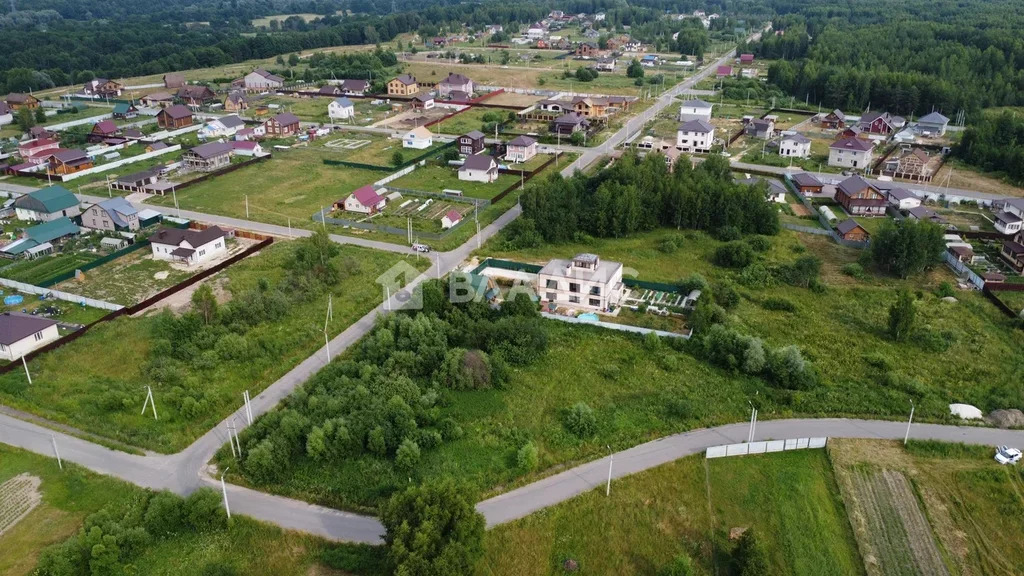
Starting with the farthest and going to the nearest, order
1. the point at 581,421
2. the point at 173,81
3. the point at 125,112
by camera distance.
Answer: the point at 173,81
the point at 125,112
the point at 581,421

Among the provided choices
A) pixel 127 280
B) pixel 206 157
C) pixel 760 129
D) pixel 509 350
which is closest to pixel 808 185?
pixel 760 129

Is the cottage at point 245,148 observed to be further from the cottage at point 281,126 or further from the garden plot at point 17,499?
→ the garden plot at point 17,499

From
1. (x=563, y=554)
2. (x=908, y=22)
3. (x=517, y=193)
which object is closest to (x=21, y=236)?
(x=517, y=193)

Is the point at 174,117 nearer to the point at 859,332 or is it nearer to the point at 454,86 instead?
the point at 454,86

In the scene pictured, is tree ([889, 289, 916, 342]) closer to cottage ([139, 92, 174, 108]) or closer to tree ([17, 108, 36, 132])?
cottage ([139, 92, 174, 108])

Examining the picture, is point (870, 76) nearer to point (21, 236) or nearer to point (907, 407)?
point (907, 407)

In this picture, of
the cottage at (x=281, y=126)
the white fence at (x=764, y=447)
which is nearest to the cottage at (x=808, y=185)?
the white fence at (x=764, y=447)
